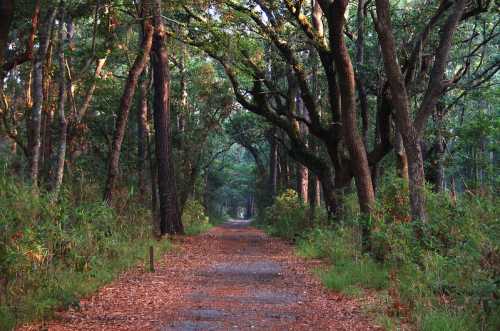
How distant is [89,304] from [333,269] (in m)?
5.28

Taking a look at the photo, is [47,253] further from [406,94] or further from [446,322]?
[406,94]

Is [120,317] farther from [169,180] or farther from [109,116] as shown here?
[109,116]

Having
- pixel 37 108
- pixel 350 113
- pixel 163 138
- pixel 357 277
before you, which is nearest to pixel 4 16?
pixel 37 108

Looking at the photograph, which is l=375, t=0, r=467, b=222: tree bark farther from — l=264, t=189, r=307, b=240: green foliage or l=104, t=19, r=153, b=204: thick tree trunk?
l=264, t=189, r=307, b=240: green foliage

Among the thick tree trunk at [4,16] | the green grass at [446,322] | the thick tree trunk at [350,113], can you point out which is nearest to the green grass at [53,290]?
the thick tree trunk at [4,16]

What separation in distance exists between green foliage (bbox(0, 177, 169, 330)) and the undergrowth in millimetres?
4231

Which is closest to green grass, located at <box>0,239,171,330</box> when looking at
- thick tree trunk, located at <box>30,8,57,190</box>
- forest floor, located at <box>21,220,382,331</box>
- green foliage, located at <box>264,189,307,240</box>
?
forest floor, located at <box>21,220,382,331</box>

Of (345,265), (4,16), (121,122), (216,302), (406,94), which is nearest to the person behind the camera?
(4,16)

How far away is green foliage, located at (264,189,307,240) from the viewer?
2397cm

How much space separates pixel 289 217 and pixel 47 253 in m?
18.0

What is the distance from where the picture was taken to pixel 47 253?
27.9 ft

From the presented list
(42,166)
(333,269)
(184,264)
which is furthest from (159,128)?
(333,269)

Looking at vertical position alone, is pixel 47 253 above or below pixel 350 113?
below

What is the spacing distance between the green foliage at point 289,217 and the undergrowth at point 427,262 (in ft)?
26.0
